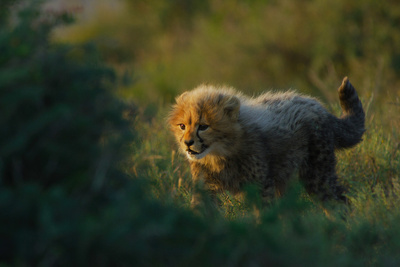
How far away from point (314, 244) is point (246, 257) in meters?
0.31

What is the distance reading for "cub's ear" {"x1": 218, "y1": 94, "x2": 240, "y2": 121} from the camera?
496 centimetres

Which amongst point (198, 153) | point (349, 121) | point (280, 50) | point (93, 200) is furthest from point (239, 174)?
point (280, 50)

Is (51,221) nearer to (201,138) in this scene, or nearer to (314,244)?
(314,244)

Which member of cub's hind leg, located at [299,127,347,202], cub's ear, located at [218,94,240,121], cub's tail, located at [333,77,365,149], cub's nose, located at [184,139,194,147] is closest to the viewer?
cub's nose, located at [184,139,194,147]

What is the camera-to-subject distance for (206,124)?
483 centimetres

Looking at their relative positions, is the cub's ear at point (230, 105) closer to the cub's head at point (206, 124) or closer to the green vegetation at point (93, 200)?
the cub's head at point (206, 124)

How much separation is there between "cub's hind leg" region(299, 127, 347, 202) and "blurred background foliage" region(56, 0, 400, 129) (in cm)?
300

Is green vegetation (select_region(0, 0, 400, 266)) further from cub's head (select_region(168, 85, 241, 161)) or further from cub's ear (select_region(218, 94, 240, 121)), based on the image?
cub's ear (select_region(218, 94, 240, 121))

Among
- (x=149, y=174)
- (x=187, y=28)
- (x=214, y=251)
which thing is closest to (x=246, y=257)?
(x=214, y=251)

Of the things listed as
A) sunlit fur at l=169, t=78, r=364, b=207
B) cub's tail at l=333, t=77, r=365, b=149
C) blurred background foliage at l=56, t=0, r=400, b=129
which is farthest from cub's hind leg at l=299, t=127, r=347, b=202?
blurred background foliage at l=56, t=0, r=400, b=129

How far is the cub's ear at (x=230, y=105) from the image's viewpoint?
496 cm

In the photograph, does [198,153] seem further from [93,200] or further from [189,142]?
[93,200]

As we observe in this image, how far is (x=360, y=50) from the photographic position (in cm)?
1111

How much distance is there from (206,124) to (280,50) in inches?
335
